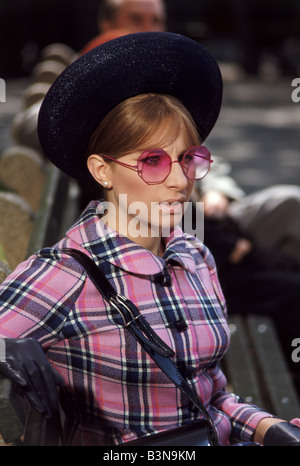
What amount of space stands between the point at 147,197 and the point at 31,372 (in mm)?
582

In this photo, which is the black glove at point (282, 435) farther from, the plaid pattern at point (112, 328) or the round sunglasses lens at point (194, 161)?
the round sunglasses lens at point (194, 161)

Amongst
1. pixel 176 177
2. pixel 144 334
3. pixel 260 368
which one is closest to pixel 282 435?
pixel 144 334

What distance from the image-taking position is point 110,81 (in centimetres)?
205

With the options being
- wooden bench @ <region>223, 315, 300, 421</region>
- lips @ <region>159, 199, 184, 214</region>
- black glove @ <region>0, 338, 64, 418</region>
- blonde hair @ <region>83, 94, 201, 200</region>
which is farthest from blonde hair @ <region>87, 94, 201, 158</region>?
wooden bench @ <region>223, 315, 300, 421</region>

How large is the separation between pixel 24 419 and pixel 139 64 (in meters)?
0.93

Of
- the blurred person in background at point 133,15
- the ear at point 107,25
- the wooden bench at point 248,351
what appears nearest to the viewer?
the wooden bench at point 248,351

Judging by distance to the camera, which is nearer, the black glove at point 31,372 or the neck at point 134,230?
the black glove at point 31,372

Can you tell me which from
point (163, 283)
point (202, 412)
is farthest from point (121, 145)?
point (202, 412)

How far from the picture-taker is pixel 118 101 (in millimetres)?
2084

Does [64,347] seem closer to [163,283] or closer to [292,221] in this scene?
[163,283]

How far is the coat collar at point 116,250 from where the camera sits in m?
2.08

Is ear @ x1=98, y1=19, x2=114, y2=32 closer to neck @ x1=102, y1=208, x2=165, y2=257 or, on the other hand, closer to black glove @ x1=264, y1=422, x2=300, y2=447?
neck @ x1=102, y1=208, x2=165, y2=257

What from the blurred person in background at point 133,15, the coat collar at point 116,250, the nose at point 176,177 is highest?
the blurred person in background at point 133,15

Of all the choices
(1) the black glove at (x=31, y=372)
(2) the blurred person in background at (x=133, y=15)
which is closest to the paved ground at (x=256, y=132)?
(2) the blurred person in background at (x=133, y=15)
